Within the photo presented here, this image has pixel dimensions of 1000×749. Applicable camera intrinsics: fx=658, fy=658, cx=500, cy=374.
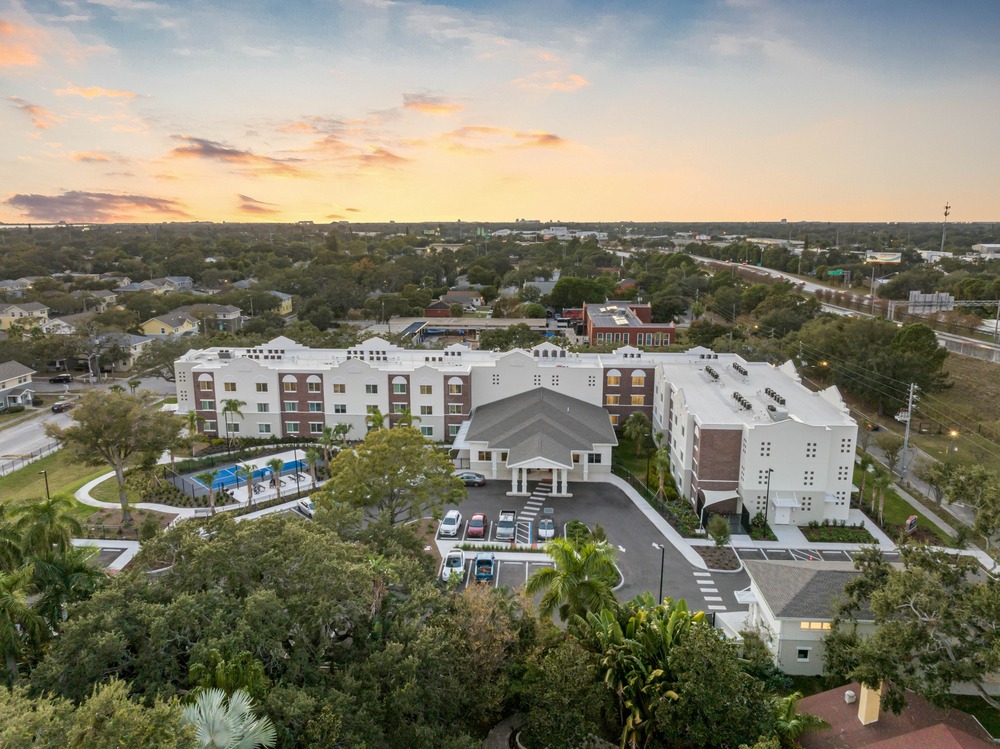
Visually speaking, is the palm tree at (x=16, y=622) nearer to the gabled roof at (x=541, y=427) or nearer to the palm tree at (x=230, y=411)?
the gabled roof at (x=541, y=427)

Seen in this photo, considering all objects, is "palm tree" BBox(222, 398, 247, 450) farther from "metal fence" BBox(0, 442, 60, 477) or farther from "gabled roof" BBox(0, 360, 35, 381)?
"gabled roof" BBox(0, 360, 35, 381)

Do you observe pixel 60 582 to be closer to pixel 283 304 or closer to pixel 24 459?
pixel 24 459

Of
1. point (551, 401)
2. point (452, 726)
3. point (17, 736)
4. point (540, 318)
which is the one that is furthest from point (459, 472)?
point (540, 318)

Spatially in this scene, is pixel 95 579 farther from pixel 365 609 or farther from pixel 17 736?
pixel 17 736

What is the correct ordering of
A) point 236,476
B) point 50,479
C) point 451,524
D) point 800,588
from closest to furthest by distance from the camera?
1. point 800,588
2. point 451,524
3. point 236,476
4. point 50,479

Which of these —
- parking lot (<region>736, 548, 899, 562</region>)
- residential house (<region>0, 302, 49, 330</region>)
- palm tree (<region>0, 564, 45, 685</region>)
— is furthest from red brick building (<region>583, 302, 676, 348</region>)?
residential house (<region>0, 302, 49, 330</region>)

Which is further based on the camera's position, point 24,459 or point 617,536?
point 24,459

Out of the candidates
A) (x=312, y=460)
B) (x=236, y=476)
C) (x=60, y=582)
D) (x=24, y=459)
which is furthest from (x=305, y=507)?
(x=24, y=459)

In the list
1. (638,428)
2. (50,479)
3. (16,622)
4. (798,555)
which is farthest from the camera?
(638,428)
